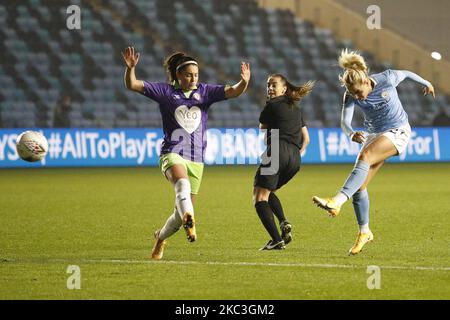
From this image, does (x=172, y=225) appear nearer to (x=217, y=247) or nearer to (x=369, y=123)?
(x=217, y=247)

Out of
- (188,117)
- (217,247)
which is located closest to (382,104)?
(188,117)

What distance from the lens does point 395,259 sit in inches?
372

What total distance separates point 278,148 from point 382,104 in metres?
1.25

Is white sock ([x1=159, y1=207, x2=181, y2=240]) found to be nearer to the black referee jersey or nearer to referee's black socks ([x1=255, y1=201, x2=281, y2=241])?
referee's black socks ([x1=255, y1=201, x2=281, y2=241])

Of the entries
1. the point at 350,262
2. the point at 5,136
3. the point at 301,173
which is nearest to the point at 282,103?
the point at 350,262

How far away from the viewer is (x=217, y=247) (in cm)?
1044

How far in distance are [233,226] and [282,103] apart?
254 cm

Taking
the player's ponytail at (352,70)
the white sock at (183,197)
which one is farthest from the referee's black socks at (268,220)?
the player's ponytail at (352,70)

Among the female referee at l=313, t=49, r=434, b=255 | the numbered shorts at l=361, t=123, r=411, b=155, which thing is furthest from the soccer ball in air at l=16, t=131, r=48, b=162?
the numbered shorts at l=361, t=123, r=411, b=155

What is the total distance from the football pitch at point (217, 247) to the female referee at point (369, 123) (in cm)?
57

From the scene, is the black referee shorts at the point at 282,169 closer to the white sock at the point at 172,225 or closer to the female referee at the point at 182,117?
the female referee at the point at 182,117
